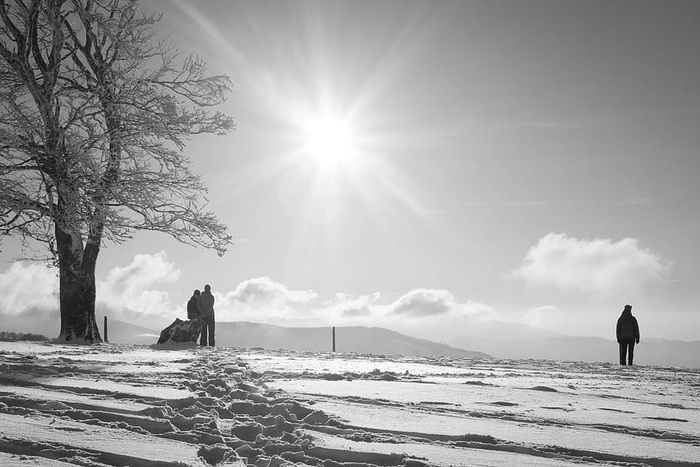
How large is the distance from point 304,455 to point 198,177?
13.3m

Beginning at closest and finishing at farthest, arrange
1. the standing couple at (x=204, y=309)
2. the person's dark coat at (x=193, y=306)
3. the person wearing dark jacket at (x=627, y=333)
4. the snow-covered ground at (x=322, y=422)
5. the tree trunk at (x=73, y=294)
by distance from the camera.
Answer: the snow-covered ground at (x=322, y=422)
the tree trunk at (x=73, y=294)
the person wearing dark jacket at (x=627, y=333)
the standing couple at (x=204, y=309)
the person's dark coat at (x=193, y=306)

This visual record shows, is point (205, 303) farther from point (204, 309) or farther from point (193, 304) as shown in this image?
point (193, 304)

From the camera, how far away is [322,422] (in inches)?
157

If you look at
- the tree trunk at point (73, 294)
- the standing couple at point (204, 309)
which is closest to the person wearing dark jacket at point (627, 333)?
the standing couple at point (204, 309)

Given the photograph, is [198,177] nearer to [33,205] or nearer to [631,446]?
[33,205]

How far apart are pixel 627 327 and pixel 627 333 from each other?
19cm

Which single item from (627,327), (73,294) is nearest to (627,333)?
(627,327)

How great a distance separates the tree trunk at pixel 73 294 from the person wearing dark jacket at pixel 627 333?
14.9 m

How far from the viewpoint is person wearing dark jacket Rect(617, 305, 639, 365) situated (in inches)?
607

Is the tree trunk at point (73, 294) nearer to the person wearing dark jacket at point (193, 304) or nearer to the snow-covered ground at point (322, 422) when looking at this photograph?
the person wearing dark jacket at point (193, 304)

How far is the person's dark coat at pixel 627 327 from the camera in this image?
1545cm

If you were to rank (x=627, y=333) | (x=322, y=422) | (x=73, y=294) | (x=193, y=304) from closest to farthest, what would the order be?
(x=322, y=422)
(x=73, y=294)
(x=627, y=333)
(x=193, y=304)

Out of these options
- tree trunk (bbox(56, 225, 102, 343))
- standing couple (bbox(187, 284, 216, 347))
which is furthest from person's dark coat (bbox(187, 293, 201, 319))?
tree trunk (bbox(56, 225, 102, 343))

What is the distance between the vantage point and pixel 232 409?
4391 millimetres
